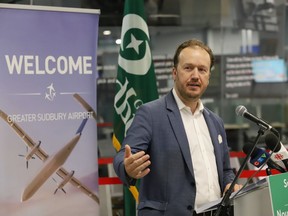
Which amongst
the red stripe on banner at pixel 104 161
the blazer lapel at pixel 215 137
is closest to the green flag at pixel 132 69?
the red stripe on banner at pixel 104 161

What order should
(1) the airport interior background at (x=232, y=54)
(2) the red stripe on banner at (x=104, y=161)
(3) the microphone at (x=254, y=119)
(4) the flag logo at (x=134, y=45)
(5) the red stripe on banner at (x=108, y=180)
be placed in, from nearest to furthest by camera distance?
(3) the microphone at (x=254, y=119)
(4) the flag logo at (x=134, y=45)
(5) the red stripe on banner at (x=108, y=180)
(2) the red stripe on banner at (x=104, y=161)
(1) the airport interior background at (x=232, y=54)

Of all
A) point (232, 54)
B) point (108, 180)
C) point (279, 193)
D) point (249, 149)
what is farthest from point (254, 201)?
point (232, 54)

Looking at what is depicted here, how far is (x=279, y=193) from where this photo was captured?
7.15 feet

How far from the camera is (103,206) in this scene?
15.7 ft

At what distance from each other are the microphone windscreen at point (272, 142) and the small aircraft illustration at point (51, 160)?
4.91 feet

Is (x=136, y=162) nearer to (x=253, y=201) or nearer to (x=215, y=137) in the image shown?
(x=253, y=201)

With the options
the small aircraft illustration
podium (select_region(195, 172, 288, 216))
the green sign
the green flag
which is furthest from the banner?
the green sign

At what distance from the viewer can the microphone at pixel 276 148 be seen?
2264mm

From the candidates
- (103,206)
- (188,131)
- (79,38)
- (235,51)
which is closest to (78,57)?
(79,38)

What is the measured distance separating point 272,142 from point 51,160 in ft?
5.15

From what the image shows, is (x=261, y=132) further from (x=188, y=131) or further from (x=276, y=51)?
(x=276, y=51)

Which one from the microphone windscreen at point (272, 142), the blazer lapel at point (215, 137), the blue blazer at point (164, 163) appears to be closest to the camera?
the microphone windscreen at point (272, 142)

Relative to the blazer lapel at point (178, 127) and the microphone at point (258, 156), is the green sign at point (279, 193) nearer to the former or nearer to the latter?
the microphone at point (258, 156)

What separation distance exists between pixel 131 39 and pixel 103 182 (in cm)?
144
